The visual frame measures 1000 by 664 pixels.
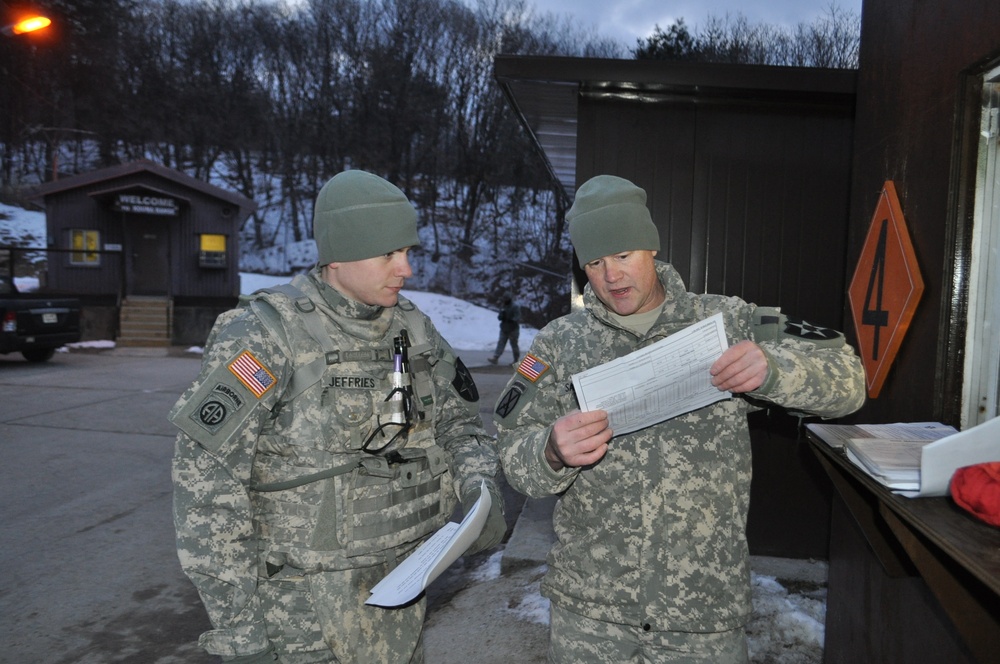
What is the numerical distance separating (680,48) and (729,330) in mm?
19848

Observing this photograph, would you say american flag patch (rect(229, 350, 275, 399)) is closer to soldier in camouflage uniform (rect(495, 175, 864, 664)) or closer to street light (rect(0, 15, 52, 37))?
soldier in camouflage uniform (rect(495, 175, 864, 664))

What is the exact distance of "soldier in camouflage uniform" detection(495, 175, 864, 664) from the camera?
1.90 metres

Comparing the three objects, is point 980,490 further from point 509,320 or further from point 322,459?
A: point 509,320

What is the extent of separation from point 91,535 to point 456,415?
3.89m

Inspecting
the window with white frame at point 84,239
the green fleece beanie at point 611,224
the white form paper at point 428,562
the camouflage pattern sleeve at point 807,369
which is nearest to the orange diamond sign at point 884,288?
the camouflage pattern sleeve at point 807,369

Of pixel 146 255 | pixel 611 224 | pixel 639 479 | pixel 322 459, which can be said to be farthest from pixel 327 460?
pixel 146 255

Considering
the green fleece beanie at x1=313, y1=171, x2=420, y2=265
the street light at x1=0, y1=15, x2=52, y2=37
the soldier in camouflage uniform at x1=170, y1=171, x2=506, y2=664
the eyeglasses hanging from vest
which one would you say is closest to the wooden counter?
the soldier in camouflage uniform at x1=170, y1=171, x2=506, y2=664

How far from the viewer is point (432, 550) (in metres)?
1.80

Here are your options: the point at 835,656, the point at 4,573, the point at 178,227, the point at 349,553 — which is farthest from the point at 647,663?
the point at 178,227

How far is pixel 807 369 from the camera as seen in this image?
66.6 inches

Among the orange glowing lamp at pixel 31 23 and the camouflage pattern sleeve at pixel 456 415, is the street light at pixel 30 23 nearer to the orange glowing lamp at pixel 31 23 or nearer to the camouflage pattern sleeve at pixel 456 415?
the orange glowing lamp at pixel 31 23

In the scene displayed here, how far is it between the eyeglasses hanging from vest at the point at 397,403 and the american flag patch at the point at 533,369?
0.33 m

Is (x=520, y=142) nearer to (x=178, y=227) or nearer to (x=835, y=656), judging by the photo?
(x=178, y=227)

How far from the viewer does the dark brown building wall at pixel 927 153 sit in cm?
212
